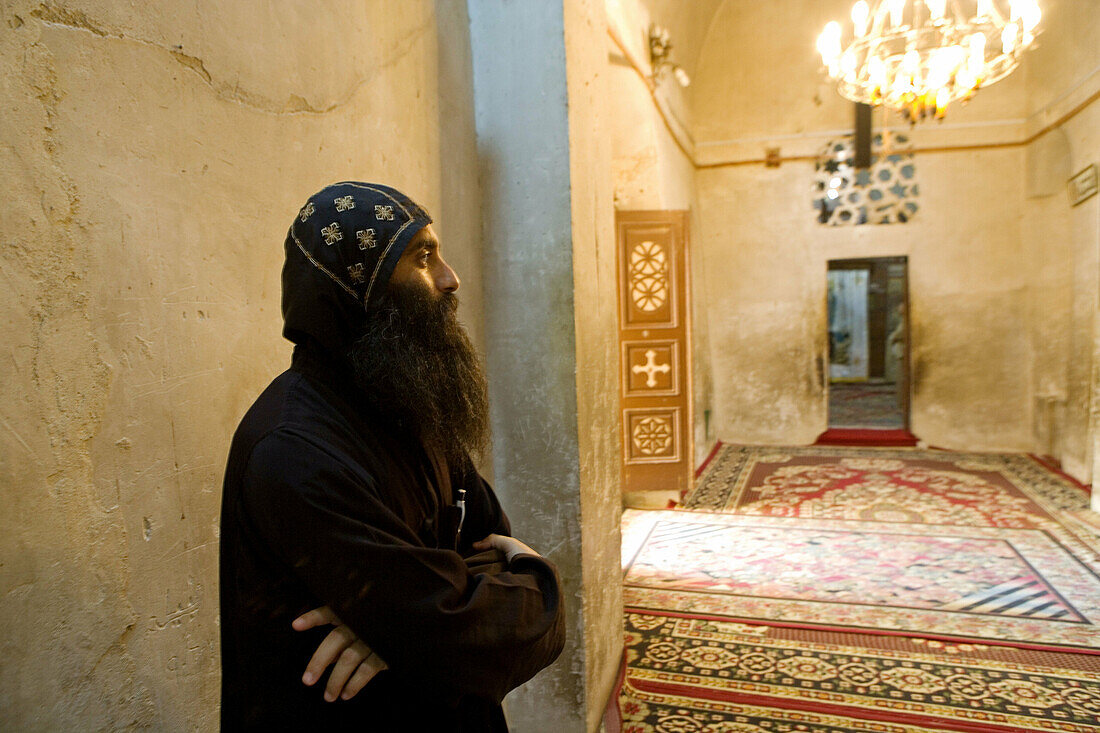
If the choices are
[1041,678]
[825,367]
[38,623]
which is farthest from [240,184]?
[825,367]

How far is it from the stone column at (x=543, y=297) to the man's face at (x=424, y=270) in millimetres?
1099

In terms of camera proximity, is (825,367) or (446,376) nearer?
(446,376)

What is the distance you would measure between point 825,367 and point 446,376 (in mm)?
7340

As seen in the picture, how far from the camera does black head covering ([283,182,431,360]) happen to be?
1024mm

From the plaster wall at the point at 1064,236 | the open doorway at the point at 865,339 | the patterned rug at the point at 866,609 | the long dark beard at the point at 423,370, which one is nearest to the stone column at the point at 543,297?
the patterned rug at the point at 866,609

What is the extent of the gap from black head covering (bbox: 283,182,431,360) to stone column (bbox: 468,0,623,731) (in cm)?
122

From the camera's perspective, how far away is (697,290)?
7.80 metres

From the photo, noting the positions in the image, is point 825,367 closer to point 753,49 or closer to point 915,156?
point 915,156

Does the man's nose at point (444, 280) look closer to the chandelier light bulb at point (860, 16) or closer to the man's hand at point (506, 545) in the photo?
the man's hand at point (506, 545)

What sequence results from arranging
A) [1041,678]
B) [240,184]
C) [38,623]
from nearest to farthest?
[38,623] → [240,184] → [1041,678]

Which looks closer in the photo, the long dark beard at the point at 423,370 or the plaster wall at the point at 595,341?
the long dark beard at the point at 423,370

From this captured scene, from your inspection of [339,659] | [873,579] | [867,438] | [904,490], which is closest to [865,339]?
[867,438]

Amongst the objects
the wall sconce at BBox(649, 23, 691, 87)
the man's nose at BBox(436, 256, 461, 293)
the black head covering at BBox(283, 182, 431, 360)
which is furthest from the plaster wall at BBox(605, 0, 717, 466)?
the black head covering at BBox(283, 182, 431, 360)

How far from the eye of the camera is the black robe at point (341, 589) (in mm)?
875
